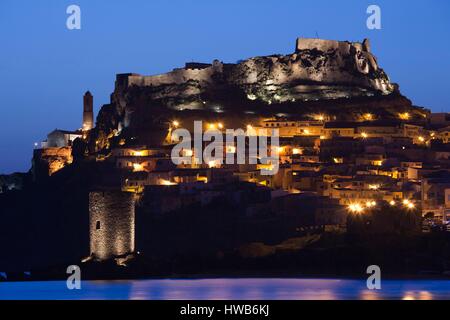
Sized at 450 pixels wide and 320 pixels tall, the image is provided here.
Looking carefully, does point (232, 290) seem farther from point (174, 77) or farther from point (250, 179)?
point (174, 77)

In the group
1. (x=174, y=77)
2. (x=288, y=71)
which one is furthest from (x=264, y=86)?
(x=174, y=77)

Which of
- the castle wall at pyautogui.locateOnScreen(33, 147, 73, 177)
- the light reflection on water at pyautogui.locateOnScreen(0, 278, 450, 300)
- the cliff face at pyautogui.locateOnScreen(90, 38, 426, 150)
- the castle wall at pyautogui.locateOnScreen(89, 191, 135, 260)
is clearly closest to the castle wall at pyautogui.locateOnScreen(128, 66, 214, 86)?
the cliff face at pyautogui.locateOnScreen(90, 38, 426, 150)

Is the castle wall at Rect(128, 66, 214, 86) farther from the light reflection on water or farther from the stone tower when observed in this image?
the light reflection on water

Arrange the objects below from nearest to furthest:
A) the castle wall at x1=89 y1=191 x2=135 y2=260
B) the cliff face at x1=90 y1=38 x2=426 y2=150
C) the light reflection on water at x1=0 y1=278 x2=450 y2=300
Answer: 1. the light reflection on water at x1=0 y1=278 x2=450 y2=300
2. the castle wall at x1=89 y1=191 x2=135 y2=260
3. the cliff face at x1=90 y1=38 x2=426 y2=150

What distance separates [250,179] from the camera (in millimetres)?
63656

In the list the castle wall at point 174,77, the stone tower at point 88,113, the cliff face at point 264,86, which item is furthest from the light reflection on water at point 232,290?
the stone tower at point 88,113

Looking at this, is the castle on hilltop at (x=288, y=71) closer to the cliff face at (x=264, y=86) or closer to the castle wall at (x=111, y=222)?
the cliff face at (x=264, y=86)

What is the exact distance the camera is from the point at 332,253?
159 ft

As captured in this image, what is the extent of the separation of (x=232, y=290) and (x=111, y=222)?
5320mm

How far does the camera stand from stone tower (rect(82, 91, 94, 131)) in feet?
278

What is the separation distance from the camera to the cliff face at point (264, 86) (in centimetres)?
7950

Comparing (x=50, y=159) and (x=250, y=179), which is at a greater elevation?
(x=50, y=159)

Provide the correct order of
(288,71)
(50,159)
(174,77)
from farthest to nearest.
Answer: (288,71) → (174,77) → (50,159)

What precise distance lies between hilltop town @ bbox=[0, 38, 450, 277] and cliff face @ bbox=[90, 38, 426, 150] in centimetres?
9
